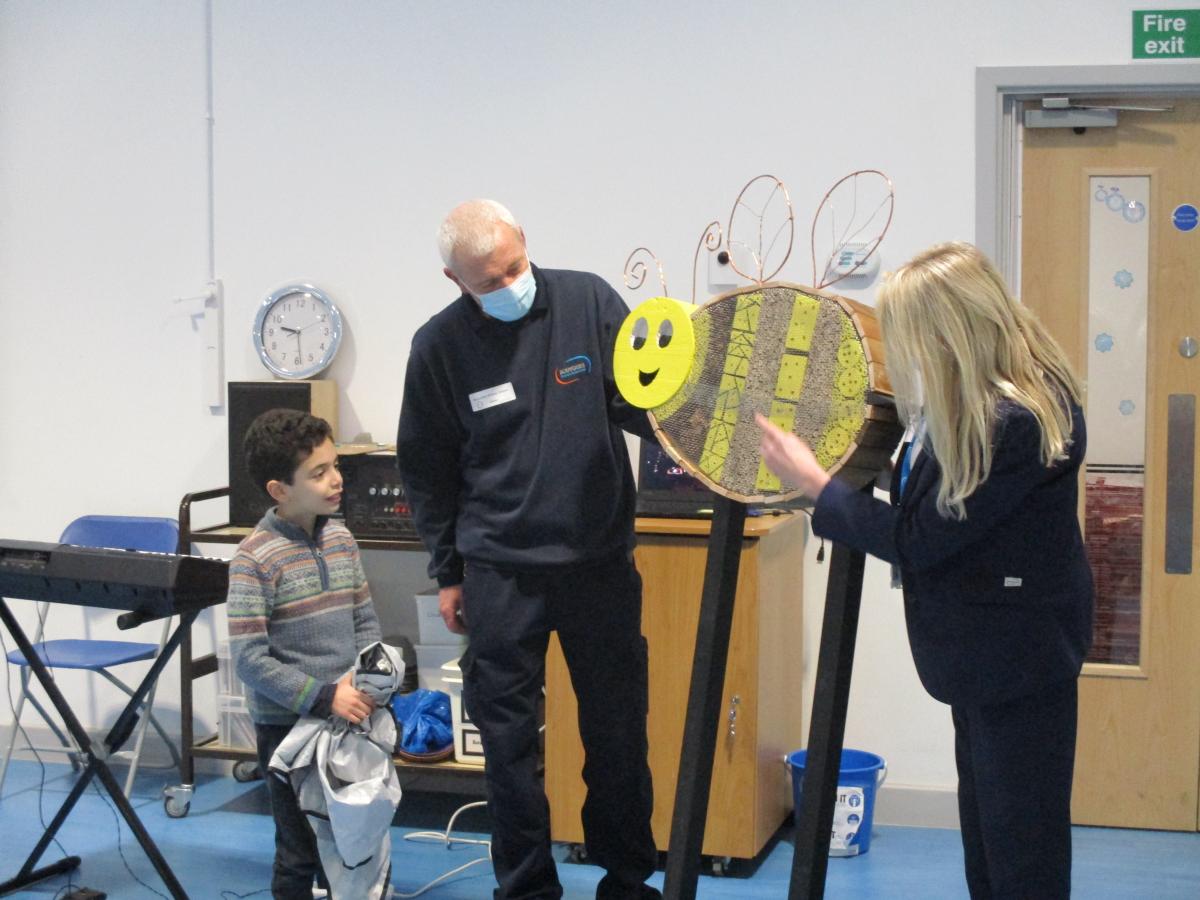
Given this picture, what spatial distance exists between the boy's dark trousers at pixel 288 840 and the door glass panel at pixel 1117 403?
2283mm

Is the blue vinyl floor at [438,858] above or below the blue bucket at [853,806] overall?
below

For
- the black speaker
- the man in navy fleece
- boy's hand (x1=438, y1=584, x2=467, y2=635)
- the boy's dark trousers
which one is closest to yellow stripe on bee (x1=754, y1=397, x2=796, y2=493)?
the man in navy fleece

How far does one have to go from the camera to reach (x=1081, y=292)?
3629 millimetres

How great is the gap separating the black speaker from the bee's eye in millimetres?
2007

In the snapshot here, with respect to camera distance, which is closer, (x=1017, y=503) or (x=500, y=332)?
(x=1017, y=503)

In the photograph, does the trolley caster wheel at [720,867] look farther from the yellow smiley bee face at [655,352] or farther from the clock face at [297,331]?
the clock face at [297,331]

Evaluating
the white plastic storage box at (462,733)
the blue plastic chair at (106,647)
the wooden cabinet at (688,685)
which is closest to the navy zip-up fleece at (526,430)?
the wooden cabinet at (688,685)

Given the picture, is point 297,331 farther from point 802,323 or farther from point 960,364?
point 960,364

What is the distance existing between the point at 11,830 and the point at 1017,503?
3131 millimetres

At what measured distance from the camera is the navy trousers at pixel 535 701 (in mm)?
2514

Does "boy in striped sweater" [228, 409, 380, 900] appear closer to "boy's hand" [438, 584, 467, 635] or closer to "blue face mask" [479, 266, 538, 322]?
"boy's hand" [438, 584, 467, 635]

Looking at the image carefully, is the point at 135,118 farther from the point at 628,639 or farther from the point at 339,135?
the point at 628,639

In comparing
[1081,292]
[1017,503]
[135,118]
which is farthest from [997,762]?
[135,118]

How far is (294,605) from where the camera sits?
8.73 feet
